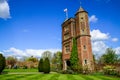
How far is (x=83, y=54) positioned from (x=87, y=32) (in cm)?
553

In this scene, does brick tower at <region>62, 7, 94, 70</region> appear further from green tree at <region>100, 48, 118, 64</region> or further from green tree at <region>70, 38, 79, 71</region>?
green tree at <region>100, 48, 118, 64</region>

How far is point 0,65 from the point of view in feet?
84.1

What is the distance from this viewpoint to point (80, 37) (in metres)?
35.9

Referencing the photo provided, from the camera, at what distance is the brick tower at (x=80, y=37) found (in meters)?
34.9

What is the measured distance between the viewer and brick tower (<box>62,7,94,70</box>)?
115 ft

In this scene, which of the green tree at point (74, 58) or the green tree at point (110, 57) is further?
the green tree at point (110, 57)

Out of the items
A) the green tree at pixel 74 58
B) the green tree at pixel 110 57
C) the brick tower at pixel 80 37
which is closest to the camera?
the brick tower at pixel 80 37

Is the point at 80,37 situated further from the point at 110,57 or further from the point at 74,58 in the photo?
the point at 110,57

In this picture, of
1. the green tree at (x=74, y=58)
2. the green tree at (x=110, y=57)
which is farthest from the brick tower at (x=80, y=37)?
the green tree at (x=110, y=57)

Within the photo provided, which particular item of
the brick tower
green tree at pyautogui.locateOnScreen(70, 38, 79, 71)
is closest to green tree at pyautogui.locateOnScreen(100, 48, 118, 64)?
the brick tower

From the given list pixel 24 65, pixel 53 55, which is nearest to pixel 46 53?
pixel 53 55

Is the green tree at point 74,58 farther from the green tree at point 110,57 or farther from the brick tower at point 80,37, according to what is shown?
the green tree at point 110,57

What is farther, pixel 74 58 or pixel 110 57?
pixel 110 57

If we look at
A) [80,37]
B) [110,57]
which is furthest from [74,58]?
[110,57]
